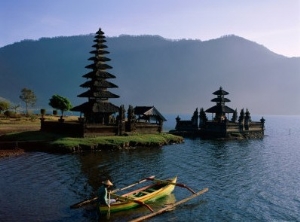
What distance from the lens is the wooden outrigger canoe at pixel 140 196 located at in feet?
77.9

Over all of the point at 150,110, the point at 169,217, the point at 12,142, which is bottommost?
the point at 169,217

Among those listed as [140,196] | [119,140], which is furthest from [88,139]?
[140,196]

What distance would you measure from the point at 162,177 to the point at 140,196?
9637mm

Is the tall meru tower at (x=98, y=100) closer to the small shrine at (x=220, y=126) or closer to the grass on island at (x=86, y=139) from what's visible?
the grass on island at (x=86, y=139)

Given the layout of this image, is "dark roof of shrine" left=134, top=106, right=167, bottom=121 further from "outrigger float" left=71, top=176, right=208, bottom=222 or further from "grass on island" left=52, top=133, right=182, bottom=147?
"outrigger float" left=71, top=176, right=208, bottom=222

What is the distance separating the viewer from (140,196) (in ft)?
86.5

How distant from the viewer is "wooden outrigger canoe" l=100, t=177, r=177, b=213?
23.8 m

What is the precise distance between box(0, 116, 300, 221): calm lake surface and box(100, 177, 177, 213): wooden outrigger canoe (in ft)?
1.79

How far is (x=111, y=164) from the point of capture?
133ft

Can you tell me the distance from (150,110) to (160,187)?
4003cm

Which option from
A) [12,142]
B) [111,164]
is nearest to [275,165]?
[111,164]

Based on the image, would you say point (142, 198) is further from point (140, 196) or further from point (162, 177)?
point (162, 177)

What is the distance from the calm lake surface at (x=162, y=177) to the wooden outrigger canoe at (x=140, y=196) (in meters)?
0.54

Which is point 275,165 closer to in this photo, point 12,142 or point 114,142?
point 114,142
